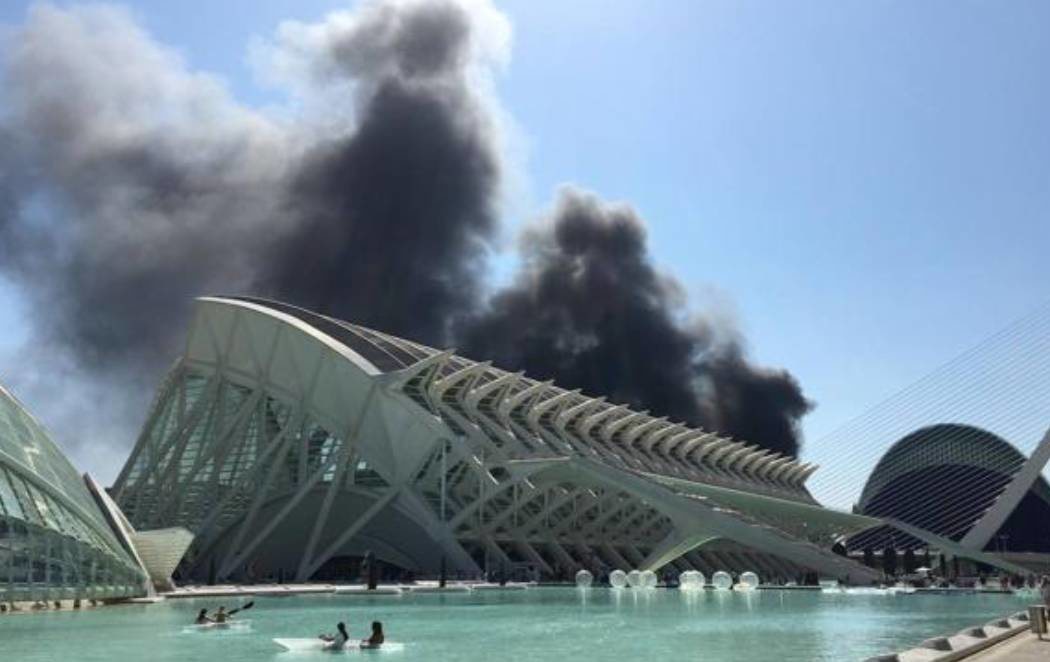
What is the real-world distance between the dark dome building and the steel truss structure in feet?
159

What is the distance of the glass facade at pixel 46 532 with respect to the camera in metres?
31.9

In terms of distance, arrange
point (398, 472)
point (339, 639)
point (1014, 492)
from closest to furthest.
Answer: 1. point (339, 639)
2. point (398, 472)
3. point (1014, 492)

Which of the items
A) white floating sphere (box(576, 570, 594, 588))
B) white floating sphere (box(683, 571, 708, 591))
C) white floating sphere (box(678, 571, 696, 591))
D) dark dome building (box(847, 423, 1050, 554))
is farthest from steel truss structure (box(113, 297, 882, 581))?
dark dome building (box(847, 423, 1050, 554))

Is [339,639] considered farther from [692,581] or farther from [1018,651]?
[692,581]

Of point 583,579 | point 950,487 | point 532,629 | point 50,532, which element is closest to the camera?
point 532,629

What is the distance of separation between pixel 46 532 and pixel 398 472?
34.3 metres

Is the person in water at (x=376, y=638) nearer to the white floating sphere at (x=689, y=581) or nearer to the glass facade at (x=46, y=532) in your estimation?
the glass facade at (x=46, y=532)

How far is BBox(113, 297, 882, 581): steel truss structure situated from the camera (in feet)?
205

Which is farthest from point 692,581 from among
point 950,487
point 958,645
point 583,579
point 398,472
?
point 950,487

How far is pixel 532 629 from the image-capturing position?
25922 millimetres

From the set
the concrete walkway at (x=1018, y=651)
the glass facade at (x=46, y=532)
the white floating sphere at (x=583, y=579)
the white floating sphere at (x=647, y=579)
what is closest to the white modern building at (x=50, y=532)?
the glass facade at (x=46, y=532)

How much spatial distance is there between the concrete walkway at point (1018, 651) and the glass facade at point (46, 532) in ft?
91.6

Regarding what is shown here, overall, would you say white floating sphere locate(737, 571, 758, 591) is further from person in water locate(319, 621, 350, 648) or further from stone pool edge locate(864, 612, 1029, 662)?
stone pool edge locate(864, 612, 1029, 662)

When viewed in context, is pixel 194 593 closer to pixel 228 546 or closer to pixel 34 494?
pixel 34 494
